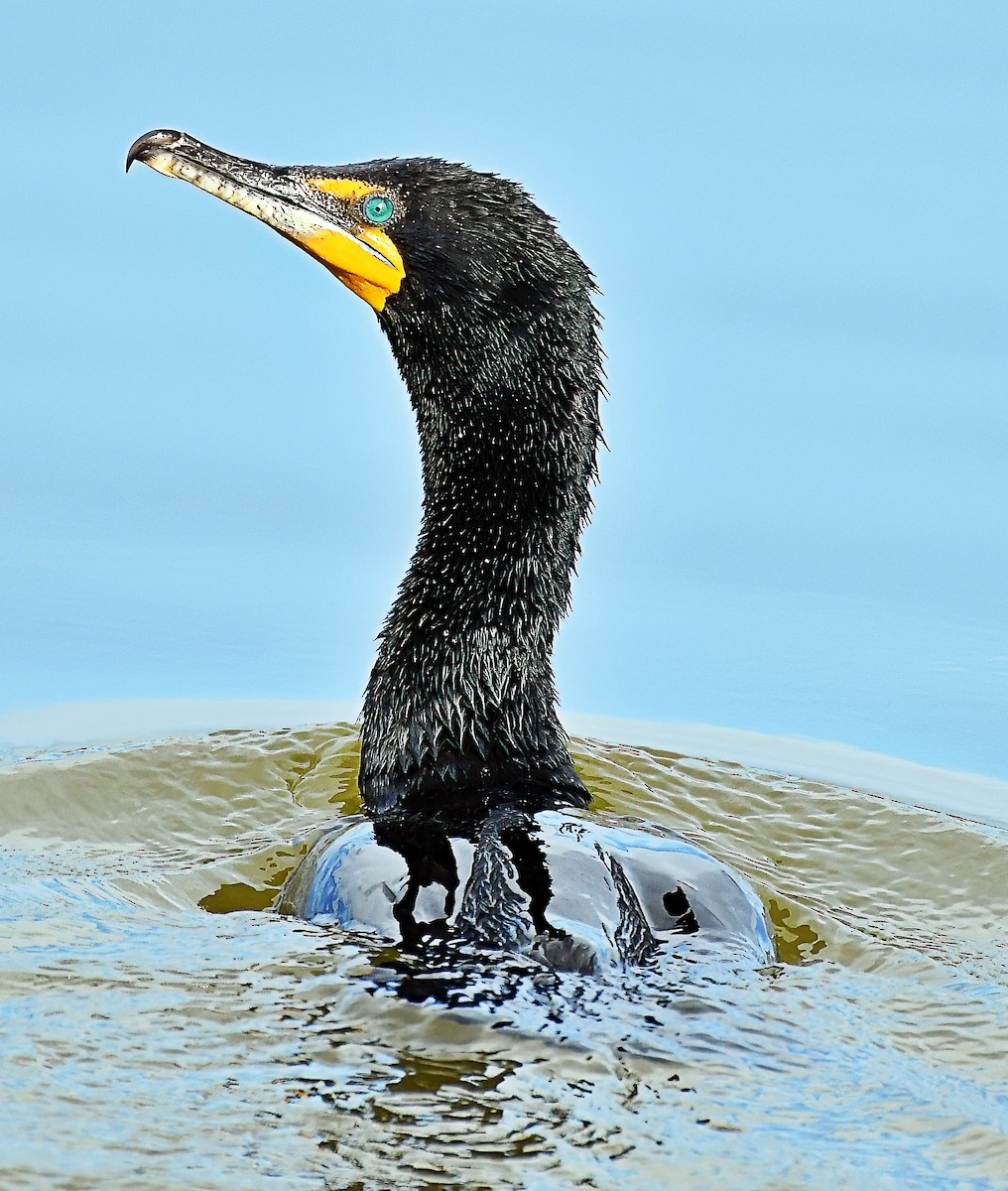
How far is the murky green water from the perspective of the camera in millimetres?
3250

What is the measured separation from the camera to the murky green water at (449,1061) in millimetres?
3250

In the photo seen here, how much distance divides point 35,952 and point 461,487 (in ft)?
6.00

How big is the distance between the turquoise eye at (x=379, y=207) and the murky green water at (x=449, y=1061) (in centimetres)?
191

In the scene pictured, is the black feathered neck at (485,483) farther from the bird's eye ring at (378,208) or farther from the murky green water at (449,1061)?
the murky green water at (449,1061)

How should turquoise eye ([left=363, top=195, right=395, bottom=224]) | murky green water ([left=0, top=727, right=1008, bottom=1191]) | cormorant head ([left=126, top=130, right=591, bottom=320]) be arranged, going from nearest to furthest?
murky green water ([left=0, top=727, right=1008, bottom=1191]) < cormorant head ([left=126, top=130, right=591, bottom=320]) < turquoise eye ([left=363, top=195, right=395, bottom=224])

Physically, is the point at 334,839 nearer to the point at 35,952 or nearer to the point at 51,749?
the point at 35,952

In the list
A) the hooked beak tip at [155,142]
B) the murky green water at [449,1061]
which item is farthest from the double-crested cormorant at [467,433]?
the murky green water at [449,1061]

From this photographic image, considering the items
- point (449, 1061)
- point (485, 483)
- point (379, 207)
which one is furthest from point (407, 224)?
point (449, 1061)

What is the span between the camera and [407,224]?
5188 mm

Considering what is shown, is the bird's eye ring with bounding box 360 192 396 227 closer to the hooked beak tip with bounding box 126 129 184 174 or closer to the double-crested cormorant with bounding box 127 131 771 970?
the double-crested cormorant with bounding box 127 131 771 970

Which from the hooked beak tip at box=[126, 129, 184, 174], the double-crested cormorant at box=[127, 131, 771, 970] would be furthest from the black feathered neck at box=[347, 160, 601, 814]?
the hooked beak tip at box=[126, 129, 184, 174]

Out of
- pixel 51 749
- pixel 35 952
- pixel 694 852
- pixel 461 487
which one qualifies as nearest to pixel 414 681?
pixel 461 487

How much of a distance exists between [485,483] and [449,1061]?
2.10 meters

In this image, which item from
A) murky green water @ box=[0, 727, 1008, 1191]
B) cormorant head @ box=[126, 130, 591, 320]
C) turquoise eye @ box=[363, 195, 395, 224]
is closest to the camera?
murky green water @ box=[0, 727, 1008, 1191]
